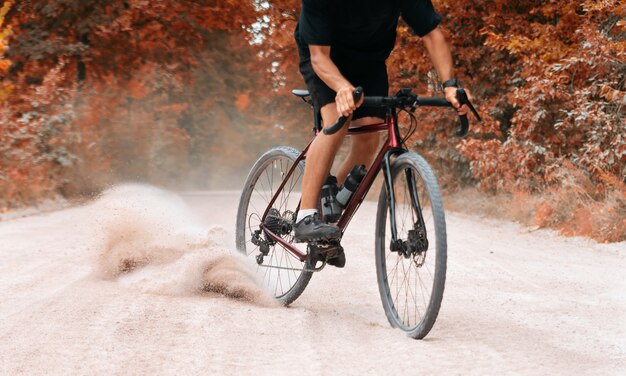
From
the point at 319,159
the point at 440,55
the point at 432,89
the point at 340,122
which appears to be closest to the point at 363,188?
the point at 319,159

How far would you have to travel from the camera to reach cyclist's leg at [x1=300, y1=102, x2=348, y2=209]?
4723 millimetres

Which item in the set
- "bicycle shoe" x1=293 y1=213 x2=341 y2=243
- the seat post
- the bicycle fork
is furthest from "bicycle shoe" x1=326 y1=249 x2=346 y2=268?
the seat post

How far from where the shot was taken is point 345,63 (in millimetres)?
4707

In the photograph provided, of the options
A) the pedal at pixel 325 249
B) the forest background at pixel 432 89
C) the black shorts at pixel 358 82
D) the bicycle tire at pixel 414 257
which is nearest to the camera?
the bicycle tire at pixel 414 257

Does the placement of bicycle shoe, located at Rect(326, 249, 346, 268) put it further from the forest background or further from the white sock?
the forest background

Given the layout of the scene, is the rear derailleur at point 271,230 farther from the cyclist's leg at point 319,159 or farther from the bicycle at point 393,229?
the cyclist's leg at point 319,159

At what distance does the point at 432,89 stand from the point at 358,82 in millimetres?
11050

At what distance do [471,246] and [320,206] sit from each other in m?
4.48

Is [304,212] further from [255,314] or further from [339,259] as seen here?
[255,314]

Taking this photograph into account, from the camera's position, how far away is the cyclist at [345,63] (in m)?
4.47

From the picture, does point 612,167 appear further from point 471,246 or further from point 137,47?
point 137,47

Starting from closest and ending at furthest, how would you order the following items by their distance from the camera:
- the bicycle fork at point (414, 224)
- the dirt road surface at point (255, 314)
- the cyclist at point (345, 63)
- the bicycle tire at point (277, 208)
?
the dirt road surface at point (255, 314) < the bicycle fork at point (414, 224) < the cyclist at point (345, 63) < the bicycle tire at point (277, 208)

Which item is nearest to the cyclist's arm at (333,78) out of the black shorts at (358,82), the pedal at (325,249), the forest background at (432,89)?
the black shorts at (358,82)

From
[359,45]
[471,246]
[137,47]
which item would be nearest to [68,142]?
[137,47]
